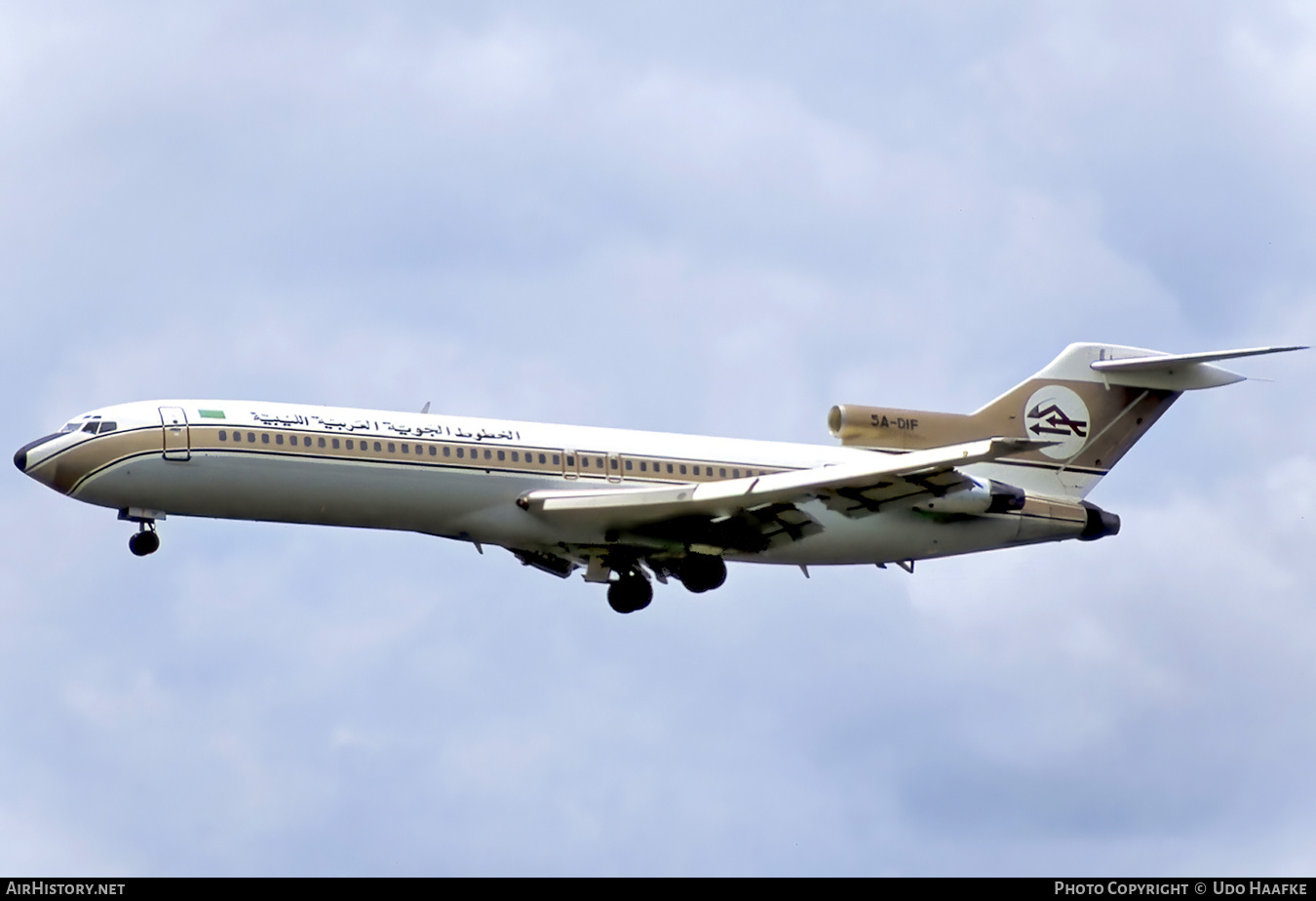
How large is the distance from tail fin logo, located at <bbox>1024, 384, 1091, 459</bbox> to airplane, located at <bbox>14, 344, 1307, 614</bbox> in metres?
0.04

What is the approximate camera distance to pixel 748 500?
1666 inches

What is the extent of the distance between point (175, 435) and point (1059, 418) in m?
21.1

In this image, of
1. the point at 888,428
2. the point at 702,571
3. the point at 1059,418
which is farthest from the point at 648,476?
the point at 1059,418

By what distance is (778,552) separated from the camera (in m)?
45.3

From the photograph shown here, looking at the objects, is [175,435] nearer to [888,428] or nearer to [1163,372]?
[888,428]

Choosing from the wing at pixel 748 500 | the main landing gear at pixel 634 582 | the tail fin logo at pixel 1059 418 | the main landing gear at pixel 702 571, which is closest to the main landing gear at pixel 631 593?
the main landing gear at pixel 634 582

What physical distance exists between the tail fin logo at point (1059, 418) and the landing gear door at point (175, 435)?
2001 cm

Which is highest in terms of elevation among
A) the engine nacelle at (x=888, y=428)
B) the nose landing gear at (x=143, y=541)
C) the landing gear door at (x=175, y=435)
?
the engine nacelle at (x=888, y=428)

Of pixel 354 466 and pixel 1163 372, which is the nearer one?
pixel 354 466

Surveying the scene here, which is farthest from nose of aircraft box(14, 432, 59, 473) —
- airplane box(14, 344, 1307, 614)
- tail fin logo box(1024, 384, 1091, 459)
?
tail fin logo box(1024, 384, 1091, 459)

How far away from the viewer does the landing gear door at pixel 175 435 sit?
132ft

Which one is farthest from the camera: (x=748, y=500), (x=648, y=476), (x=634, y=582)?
(x=634, y=582)

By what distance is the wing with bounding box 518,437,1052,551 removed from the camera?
41250 millimetres

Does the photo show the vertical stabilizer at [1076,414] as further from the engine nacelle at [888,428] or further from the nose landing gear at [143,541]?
the nose landing gear at [143,541]
